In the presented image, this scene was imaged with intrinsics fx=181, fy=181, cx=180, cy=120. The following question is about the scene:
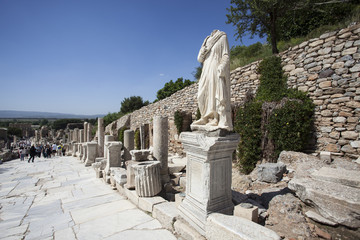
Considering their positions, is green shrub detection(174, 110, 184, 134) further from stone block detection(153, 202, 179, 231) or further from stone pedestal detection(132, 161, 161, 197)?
stone block detection(153, 202, 179, 231)

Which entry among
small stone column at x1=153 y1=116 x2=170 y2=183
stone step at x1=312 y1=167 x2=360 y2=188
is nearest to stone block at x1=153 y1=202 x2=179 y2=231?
small stone column at x1=153 y1=116 x2=170 y2=183

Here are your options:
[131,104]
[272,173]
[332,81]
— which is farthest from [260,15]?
[131,104]

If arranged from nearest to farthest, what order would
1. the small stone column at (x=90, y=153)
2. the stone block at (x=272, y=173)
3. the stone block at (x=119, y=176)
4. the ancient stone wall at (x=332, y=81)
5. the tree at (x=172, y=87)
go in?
1. the stone block at (x=272, y=173)
2. the stone block at (x=119, y=176)
3. the ancient stone wall at (x=332, y=81)
4. the small stone column at (x=90, y=153)
5. the tree at (x=172, y=87)

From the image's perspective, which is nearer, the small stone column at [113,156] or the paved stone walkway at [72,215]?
the paved stone walkway at [72,215]

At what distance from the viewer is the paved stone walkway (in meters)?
3.14

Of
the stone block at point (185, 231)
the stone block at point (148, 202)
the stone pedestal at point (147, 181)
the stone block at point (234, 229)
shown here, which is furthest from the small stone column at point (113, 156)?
the stone block at point (234, 229)

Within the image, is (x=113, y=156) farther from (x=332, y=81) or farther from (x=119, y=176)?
(x=332, y=81)

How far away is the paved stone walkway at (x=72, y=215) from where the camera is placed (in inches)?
124

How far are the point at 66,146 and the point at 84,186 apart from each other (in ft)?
52.0

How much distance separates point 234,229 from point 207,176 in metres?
0.72

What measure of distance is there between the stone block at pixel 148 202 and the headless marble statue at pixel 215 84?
6.14 ft

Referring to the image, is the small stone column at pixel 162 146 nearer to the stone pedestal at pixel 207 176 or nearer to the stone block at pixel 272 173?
the stone block at pixel 272 173

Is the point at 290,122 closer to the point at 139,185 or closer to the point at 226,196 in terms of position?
the point at 226,196

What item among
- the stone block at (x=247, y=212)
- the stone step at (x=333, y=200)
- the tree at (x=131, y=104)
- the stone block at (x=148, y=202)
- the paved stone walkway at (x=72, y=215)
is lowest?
the paved stone walkway at (x=72, y=215)
